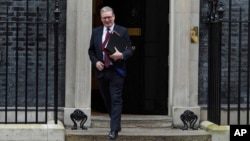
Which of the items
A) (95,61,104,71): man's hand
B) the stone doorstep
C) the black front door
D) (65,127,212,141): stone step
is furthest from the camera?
the black front door

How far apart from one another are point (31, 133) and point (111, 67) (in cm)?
144

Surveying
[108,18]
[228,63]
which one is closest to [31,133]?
[108,18]

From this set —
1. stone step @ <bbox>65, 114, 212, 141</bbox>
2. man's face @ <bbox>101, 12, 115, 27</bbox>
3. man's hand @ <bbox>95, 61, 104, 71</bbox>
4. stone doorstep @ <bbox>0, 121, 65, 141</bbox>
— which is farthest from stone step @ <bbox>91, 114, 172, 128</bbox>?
man's face @ <bbox>101, 12, 115, 27</bbox>

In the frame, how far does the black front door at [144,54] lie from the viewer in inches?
429

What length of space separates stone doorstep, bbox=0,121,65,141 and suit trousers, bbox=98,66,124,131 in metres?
0.85

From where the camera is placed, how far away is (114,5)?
11.1 metres

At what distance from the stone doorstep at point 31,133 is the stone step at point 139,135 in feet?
0.56

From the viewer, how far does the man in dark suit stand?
8.26 m

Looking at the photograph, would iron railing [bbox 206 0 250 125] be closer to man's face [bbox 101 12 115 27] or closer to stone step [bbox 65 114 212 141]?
stone step [bbox 65 114 212 141]

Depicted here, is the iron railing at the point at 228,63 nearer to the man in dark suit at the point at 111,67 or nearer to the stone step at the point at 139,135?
the stone step at the point at 139,135

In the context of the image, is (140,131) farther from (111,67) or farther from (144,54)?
(144,54)

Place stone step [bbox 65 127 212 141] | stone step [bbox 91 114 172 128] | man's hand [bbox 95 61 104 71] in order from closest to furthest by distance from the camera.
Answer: man's hand [bbox 95 61 104 71] → stone step [bbox 65 127 212 141] → stone step [bbox 91 114 172 128]

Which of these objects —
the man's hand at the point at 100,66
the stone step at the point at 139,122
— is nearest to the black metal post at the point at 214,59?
the stone step at the point at 139,122

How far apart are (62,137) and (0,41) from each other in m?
1.93
